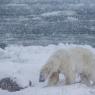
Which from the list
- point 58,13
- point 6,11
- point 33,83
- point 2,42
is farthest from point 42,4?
point 33,83

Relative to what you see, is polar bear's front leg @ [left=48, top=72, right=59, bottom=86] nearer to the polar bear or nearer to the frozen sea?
the polar bear

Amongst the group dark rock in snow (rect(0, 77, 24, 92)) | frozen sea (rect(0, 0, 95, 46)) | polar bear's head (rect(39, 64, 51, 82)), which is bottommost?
dark rock in snow (rect(0, 77, 24, 92))

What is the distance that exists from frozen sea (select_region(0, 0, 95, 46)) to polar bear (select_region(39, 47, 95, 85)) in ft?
0.28

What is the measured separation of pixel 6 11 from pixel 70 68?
572mm

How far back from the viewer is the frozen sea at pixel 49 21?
74.4 inches

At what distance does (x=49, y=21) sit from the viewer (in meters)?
1.90

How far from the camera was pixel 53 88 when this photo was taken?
1.83m

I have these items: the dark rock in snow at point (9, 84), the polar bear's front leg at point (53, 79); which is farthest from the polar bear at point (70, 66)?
the dark rock in snow at point (9, 84)

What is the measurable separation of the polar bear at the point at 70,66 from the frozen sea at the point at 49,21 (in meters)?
0.09

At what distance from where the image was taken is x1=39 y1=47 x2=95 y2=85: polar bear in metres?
1.82

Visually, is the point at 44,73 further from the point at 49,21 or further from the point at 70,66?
the point at 49,21

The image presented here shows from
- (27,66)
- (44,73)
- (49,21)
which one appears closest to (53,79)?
(44,73)

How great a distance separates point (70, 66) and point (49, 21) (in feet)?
1.09

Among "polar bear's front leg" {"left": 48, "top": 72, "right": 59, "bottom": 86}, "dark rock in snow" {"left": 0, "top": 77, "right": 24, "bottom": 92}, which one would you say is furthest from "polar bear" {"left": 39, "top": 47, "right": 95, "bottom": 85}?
"dark rock in snow" {"left": 0, "top": 77, "right": 24, "bottom": 92}
